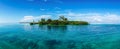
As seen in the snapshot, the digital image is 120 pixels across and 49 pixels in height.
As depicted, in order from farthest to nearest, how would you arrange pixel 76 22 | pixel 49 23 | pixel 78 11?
1. pixel 76 22
2. pixel 49 23
3. pixel 78 11

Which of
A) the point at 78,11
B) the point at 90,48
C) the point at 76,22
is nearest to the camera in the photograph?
the point at 90,48

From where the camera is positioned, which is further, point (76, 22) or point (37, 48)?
point (76, 22)

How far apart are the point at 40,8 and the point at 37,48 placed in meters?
23.2

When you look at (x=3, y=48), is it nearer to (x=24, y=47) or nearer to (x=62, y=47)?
(x=24, y=47)

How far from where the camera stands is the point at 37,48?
1694cm

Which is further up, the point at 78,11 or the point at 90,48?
the point at 78,11

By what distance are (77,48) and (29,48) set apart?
4866mm

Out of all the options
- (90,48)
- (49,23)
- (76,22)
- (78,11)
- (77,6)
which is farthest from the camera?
(76,22)

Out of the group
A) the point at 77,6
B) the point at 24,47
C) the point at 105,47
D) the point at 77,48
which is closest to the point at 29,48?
the point at 24,47

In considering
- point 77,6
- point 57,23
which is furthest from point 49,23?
point 77,6

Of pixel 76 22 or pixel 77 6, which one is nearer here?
pixel 77 6

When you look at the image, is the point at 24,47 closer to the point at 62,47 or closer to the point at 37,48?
the point at 37,48

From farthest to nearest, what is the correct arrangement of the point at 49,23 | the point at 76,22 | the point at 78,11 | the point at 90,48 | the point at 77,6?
the point at 76,22 < the point at 49,23 < the point at 78,11 < the point at 77,6 < the point at 90,48

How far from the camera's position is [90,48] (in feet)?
55.5
